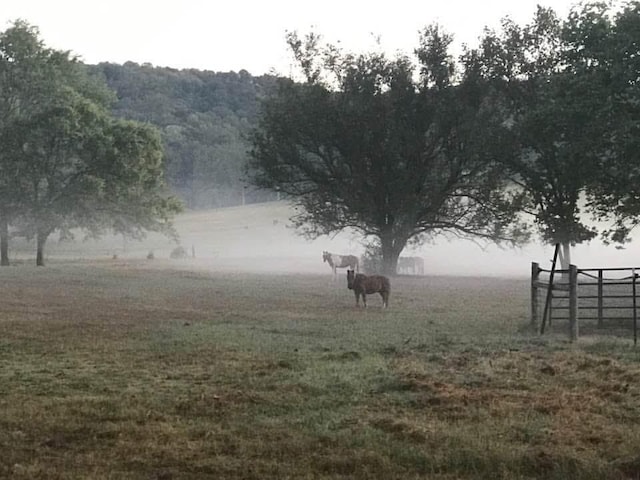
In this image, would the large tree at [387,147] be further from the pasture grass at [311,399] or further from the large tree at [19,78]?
the pasture grass at [311,399]

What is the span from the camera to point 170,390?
966 centimetres

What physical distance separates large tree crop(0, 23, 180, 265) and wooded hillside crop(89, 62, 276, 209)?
60.3 metres

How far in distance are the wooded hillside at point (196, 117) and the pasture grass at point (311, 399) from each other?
297ft

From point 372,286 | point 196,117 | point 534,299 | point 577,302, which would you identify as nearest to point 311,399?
point 577,302

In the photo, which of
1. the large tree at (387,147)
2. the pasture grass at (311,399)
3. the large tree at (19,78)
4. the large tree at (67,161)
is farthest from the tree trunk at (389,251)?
the pasture grass at (311,399)

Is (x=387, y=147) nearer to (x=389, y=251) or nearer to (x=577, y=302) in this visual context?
(x=389, y=251)

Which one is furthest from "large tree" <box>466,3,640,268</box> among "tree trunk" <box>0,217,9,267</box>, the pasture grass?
"tree trunk" <box>0,217,9,267</box>

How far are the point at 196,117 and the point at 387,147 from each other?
92.1m

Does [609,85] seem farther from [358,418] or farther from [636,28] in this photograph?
[358,418]

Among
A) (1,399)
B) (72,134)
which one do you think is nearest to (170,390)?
(1,399)

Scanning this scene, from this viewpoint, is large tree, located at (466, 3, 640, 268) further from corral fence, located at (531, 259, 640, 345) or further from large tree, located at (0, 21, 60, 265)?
large tree, located at (0, 21, 60, 265)

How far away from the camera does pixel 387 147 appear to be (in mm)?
36969

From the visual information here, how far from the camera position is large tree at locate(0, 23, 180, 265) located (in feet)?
134

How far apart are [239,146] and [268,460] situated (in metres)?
109
